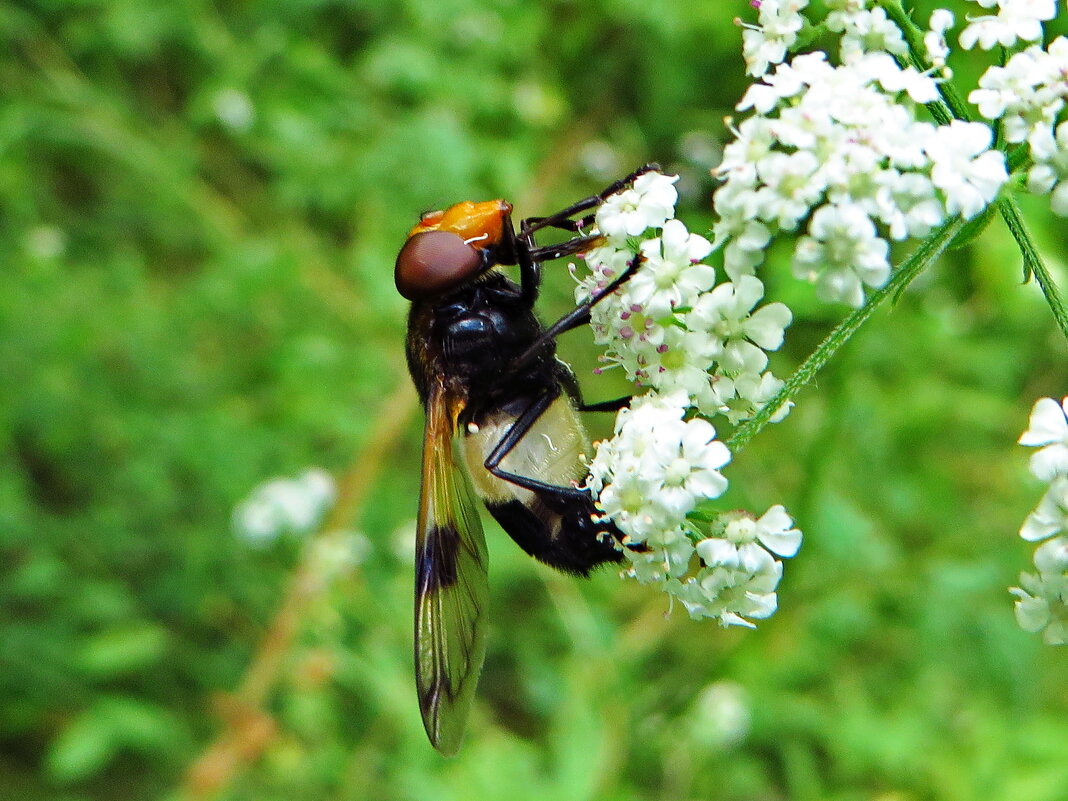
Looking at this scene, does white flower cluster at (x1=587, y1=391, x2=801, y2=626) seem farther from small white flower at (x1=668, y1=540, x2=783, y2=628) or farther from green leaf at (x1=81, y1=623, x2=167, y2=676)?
green leaf at (x1=81, y1=623, x2=167, y2=676)

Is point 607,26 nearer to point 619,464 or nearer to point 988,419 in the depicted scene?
point 988,419

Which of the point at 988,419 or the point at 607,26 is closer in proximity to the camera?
the point at 988,419

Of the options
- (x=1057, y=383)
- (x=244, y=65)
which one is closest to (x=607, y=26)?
(x=244, y=65)

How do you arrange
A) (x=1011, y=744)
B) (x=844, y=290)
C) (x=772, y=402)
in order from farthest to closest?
(x=1011, y=744)
(x=772, y=402)
(x=844, y=290)

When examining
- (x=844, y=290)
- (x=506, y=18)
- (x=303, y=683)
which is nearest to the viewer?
(x=844, y=290)

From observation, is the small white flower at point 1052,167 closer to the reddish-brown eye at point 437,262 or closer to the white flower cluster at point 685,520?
the white flower cluster at point 685,520

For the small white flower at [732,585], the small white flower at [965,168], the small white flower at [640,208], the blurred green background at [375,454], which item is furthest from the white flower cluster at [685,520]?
the blurred green background at [375,454]
